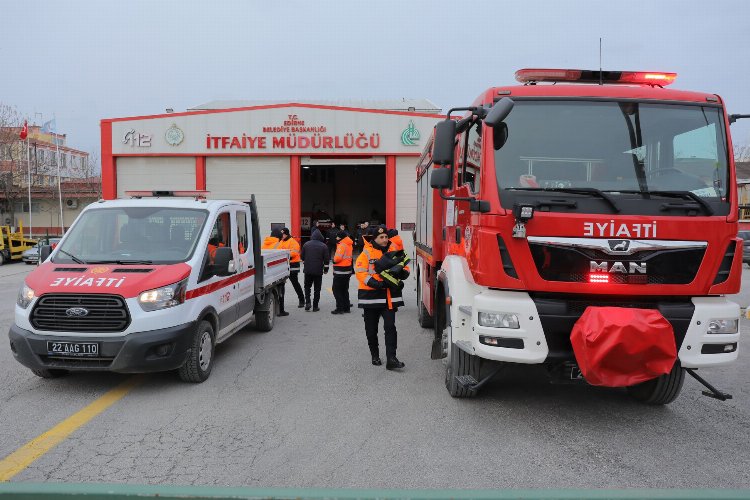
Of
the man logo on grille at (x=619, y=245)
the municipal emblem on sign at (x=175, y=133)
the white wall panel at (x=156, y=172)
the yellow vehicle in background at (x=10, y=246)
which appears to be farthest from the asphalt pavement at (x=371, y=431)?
the yellow vehicle in background at (x=10, y=246)

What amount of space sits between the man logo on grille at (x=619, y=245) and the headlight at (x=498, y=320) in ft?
3.00

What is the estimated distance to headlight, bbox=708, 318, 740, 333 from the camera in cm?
456

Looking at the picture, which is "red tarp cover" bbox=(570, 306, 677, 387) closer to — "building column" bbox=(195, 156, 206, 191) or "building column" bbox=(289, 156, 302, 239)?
"building column" bbox=(289, 156, 302, 239)

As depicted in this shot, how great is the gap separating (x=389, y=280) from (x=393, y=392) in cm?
137

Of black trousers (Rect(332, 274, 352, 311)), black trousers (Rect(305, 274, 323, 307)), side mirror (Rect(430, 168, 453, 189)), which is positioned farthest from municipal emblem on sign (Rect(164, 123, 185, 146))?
side mirror (Rect(430, 168, 453, 189))

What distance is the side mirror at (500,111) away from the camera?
15.0ft

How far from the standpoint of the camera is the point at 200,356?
6203 mm

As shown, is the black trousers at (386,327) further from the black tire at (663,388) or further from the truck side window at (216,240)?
the black tire at (663,388)

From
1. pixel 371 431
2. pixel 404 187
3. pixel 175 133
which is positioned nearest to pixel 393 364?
pixel 371 431

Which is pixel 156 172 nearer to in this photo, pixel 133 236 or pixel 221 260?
pixel 133 236

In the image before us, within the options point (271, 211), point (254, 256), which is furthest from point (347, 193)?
point (254, 256)

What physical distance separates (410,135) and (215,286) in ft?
65.5

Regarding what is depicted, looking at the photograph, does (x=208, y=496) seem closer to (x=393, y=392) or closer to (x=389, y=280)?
(x=393, y=392)

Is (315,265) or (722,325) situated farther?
(315,265)
